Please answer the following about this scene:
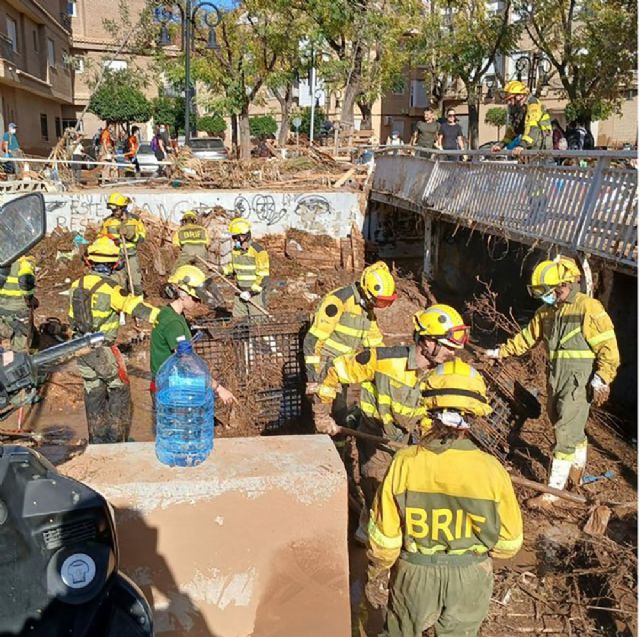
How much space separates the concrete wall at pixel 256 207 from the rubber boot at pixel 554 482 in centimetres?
1124

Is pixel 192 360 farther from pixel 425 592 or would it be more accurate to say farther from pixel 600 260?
A: pixel 600 260

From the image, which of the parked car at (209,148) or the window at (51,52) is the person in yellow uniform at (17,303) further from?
the window at (51,52)

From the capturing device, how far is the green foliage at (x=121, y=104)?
35.8 meters

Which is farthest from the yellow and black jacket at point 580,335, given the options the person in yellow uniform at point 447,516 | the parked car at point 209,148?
the parked car at point 209,148

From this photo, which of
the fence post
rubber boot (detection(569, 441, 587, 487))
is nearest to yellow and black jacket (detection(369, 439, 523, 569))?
rubber boot (detection(569, 441, 587, 487))

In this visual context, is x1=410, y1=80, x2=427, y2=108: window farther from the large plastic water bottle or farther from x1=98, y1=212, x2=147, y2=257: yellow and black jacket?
the large plastic water bottle

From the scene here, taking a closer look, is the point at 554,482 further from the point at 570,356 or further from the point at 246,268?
the point at 246,268

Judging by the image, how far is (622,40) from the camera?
2309 cm

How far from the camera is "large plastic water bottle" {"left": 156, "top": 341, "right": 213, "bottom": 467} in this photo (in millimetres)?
3506

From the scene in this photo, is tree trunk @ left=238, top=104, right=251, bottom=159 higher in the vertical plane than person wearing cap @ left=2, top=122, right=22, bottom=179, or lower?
higher

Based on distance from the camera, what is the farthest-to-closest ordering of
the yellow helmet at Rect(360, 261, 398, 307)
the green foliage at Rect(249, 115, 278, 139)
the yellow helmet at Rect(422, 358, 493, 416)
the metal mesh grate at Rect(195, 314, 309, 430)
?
the green foliage at Rect(249, 115, 278, 139) < the metal mesh grate at Rect(195, 314, 309, 430) < the yellow helmet at Rect(360, 261, 398, 307) < the yellow helmet at Rect(422, 358, 493, 416)

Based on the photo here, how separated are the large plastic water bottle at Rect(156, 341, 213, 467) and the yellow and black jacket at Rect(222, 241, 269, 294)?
5.43 m

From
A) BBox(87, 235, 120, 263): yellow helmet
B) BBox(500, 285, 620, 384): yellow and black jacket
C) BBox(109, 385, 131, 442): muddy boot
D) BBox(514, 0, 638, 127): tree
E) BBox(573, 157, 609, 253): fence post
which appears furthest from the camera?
BBox(514, 0, 638, 127): tree

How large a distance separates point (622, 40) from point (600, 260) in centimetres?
1935
